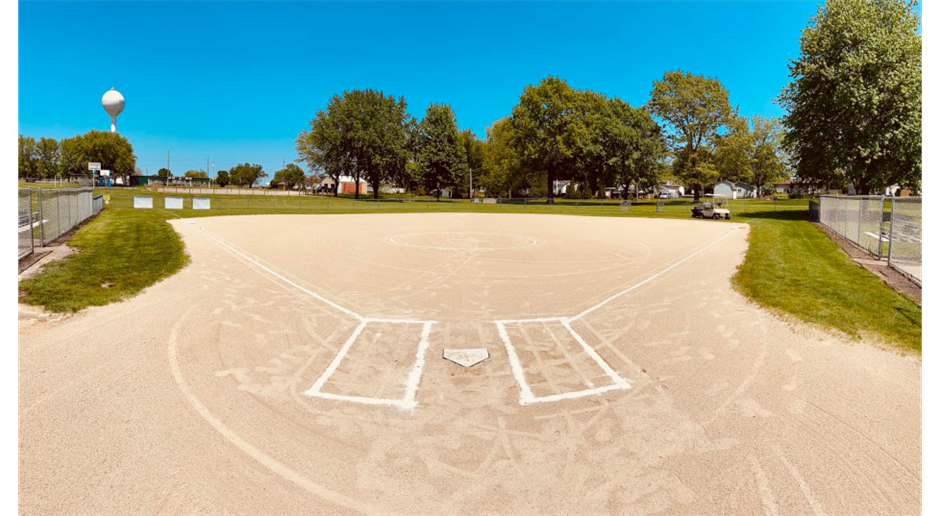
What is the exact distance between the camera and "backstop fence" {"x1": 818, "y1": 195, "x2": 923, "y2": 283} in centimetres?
1277

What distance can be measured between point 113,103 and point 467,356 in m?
147

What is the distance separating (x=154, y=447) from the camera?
4.09 m

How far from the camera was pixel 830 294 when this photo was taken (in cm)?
987

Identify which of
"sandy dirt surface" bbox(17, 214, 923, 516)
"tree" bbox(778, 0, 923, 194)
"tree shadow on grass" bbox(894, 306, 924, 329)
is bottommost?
"sandy dirt surface" bbox(17, 214, 923, 516)

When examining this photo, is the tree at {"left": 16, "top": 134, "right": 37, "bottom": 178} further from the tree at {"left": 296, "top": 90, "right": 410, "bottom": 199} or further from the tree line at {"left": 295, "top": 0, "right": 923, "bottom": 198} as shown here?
the tree at {"left": 296, "top": 90, "right": 410, "bottom": 199}

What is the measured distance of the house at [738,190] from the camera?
98.3m

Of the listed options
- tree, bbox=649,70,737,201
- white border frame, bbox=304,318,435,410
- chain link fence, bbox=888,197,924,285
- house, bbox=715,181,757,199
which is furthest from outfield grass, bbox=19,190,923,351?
house, bbox=715,181,757,199

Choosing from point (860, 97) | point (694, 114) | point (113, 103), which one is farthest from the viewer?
point (113, 103)

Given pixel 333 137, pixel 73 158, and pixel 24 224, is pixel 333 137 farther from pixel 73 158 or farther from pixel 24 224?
pixel 73 158

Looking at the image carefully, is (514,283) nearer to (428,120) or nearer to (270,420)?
(270,420)

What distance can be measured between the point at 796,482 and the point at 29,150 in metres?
179

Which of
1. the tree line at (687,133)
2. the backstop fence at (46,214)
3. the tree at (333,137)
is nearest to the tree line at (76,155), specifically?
the tree line at (687,133)

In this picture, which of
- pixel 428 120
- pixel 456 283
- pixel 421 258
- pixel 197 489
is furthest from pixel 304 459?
pixel 428 120

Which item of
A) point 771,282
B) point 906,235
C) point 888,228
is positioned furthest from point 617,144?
point 771,282
